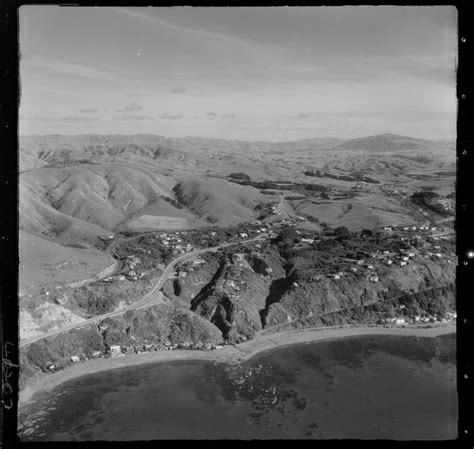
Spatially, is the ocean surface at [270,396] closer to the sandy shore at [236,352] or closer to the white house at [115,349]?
the sandy shore at [236,352]

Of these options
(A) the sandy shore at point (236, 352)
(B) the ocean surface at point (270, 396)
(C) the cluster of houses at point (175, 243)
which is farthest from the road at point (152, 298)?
(B) the ocean surface at point (270, 396)

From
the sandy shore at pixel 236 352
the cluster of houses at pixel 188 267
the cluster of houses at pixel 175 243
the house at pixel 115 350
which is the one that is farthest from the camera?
the cluster of houses at pixel 175 243

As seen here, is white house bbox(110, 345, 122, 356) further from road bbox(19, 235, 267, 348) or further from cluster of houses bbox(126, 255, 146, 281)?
cluster of houses bbox(126, 255, 146, 281)

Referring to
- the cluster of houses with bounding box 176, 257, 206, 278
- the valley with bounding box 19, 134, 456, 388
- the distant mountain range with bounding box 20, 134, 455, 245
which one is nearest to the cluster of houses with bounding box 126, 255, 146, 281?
the valley with bounding box 19, 134, 456, 388

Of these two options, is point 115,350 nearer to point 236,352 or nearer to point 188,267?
point 236,352

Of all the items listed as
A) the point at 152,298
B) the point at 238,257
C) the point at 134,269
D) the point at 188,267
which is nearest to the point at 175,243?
the point at 188,267

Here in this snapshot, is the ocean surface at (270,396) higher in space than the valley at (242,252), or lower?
lower
